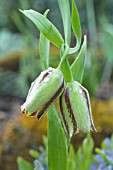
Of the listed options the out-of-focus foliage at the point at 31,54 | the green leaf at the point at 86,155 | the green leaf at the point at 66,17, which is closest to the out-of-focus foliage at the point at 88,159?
the green leaf at the point at 86,155

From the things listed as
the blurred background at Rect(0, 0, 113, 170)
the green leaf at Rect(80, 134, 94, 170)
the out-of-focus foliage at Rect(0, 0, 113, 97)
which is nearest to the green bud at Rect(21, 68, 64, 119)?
the green leaf at Rect(80, 134, 94, 170)

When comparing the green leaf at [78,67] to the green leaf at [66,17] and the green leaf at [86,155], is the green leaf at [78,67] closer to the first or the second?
the green leaf at [66,17]

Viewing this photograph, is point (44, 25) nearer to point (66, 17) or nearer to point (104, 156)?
point (66, 17)

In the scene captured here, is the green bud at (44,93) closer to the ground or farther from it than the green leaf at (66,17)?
closer to the ground

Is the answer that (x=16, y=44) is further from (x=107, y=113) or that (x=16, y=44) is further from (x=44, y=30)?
(x=44, y=30)

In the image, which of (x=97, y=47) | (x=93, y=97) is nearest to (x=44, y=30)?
(x=93, y=97)

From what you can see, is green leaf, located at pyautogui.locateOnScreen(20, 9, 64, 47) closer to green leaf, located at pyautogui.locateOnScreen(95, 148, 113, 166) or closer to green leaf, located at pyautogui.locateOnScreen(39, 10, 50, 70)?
green leaf, located at pyautogui.locateOnScreen(39, 10, 50, 70)
